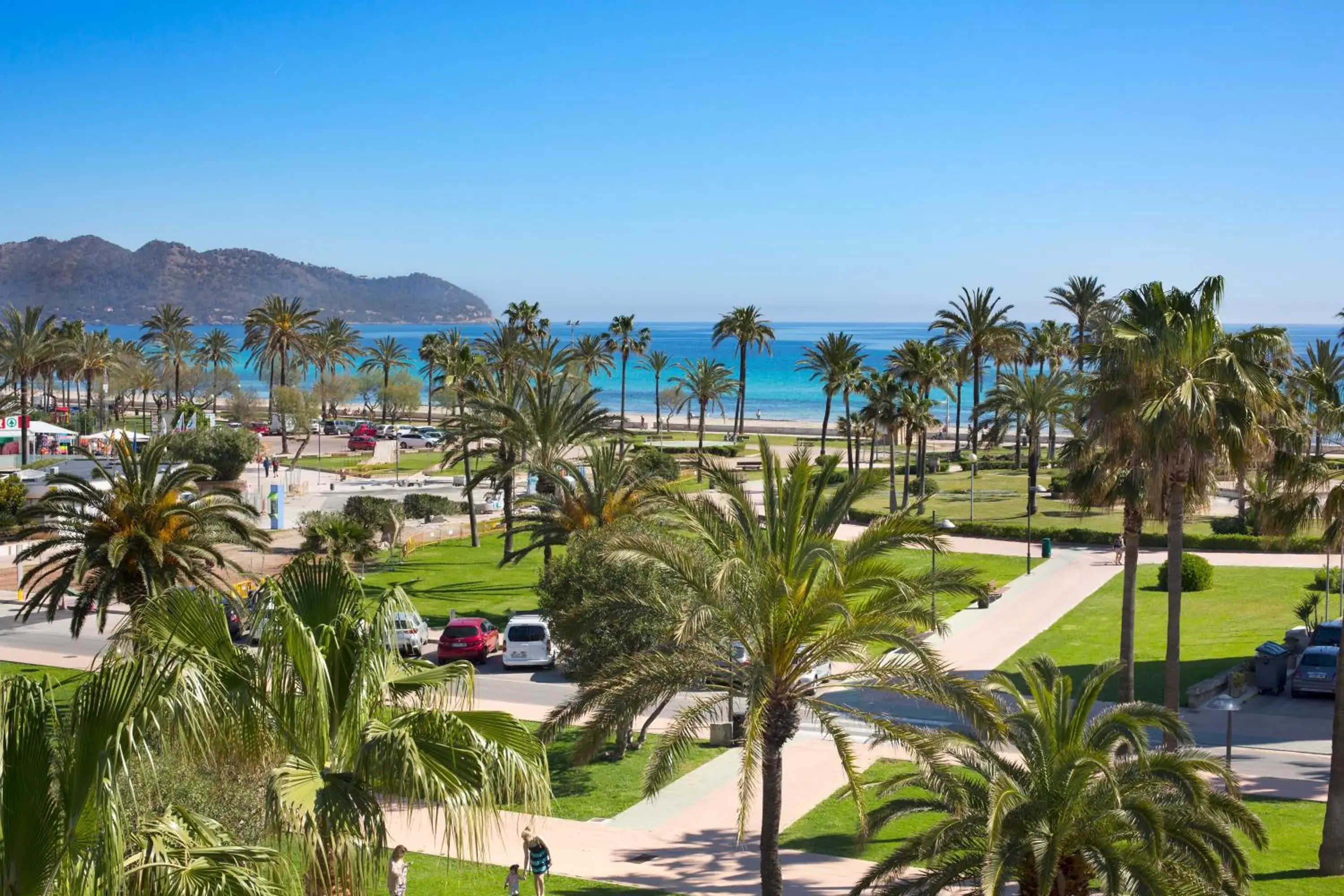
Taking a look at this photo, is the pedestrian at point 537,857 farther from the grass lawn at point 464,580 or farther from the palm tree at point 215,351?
the palm tree at point 215,351

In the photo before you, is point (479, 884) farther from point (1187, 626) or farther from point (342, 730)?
point (1187, 626)

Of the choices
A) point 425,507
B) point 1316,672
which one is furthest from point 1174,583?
point 425,507

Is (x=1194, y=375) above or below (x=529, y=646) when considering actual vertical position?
above

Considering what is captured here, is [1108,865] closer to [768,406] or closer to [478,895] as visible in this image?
[478,895]

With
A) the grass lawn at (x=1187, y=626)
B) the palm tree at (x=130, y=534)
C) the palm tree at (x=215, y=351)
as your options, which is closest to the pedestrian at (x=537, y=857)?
the palm tree at (x=130, y=534)

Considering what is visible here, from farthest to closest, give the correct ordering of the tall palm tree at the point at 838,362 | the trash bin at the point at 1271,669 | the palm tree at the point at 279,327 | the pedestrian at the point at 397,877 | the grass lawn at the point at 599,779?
the palm tree at the point at 279,327 → the tall palm tree at the point at 838,362 → the trash bin at the point at 1271,669 → the grass lawn at the point at 599,779 → the pedestrian at the point at 397,877

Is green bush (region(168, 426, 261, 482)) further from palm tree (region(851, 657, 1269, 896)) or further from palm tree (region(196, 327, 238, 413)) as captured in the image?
palm tree (region(851, 657, 1269, 896))

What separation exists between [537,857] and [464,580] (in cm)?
2475

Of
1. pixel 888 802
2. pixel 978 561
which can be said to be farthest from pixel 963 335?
pixel 888 802

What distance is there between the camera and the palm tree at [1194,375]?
63.8ft

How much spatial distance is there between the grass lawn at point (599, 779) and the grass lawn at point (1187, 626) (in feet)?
25.2

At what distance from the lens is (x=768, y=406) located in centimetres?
18075

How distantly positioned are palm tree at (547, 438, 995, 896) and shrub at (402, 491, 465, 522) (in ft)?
122

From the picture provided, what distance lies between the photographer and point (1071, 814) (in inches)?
536
